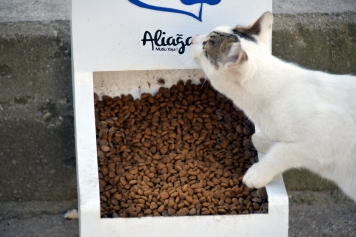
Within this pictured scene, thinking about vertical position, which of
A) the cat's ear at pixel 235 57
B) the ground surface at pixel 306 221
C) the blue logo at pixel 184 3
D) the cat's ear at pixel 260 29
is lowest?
the ground surface at pixel 306 221

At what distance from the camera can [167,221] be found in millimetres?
2111

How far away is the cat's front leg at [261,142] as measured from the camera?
233cm

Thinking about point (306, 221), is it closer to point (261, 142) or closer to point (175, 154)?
point (261, 142)

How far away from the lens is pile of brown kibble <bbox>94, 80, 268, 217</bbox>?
222 centimetres

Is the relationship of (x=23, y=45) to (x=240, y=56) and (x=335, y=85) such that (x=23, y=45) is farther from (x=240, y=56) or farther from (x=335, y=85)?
(x=335, y=85)

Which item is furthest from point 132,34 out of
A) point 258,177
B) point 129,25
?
point 258,177

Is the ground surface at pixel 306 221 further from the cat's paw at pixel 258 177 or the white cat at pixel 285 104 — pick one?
the cat's paw at pixel 258 177

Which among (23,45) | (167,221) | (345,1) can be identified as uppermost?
Answer: (345,1)

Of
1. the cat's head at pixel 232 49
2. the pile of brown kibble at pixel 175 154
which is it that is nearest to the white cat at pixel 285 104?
the cat's head at pixel 232 49

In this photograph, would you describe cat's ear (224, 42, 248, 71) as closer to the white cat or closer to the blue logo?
the white cat

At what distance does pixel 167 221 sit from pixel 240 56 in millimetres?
667

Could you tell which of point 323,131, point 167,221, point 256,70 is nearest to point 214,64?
point 256,70

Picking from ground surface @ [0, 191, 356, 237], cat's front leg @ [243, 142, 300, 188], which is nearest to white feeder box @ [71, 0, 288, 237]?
cat's front leg @ [243, 142, 300, 188]

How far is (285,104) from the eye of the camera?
2164 millimetres
